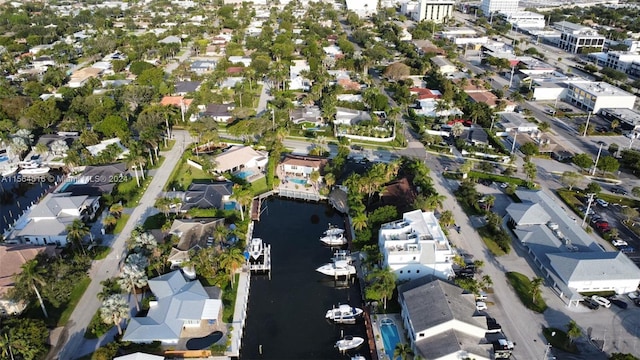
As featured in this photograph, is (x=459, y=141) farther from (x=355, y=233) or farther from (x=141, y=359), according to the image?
(x=141, y=359)

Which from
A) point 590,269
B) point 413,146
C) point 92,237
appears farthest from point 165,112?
point 590,269

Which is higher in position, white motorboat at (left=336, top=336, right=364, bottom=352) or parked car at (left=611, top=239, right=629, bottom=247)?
parked car at (left=611, top=239, right=629, bottom=247)

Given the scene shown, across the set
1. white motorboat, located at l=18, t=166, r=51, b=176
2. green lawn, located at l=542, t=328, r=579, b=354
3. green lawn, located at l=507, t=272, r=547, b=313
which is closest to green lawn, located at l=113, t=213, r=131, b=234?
white motorboat, located at l=18, t=166, r=51, b=176

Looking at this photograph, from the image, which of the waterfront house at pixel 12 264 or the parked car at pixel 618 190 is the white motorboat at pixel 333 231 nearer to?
the waterfront house at pixel 12 264

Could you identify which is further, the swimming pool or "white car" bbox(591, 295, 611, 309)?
"white car" bbox(591, 295, 611, 309)

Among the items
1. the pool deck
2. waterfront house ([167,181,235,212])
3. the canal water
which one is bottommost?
the canal water

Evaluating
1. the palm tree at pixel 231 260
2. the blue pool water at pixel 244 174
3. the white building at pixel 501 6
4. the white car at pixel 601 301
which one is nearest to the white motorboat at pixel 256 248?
the palm tree at pixel 231 260

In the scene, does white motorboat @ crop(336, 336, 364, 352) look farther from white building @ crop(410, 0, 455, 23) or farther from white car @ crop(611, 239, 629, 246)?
white building @ crop(410, 0, 455, 23)

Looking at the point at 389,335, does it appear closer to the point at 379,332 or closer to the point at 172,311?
the point at 379,332
